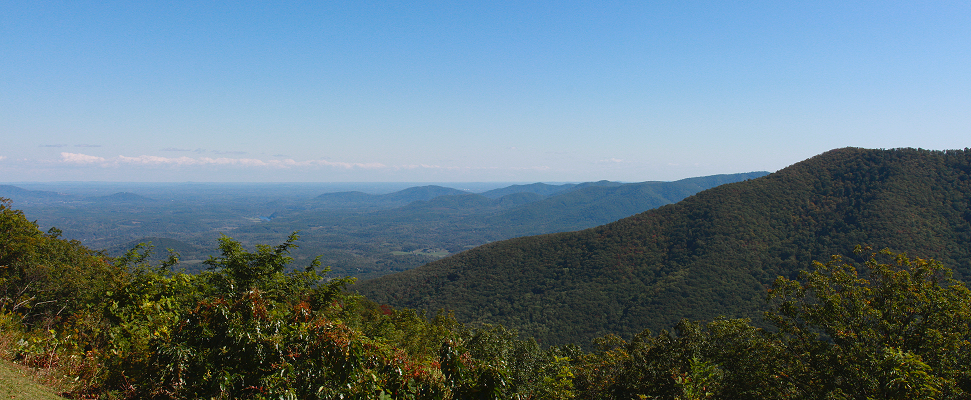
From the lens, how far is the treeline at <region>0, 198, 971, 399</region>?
23.1ft

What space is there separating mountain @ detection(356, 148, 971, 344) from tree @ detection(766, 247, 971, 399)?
202 ft

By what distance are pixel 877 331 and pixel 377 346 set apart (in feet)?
52.0

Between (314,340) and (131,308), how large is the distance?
26.5 ft

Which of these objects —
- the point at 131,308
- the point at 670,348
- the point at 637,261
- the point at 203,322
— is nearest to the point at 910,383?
the point at 670,348

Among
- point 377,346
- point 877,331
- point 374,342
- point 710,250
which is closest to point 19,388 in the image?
point 374,342

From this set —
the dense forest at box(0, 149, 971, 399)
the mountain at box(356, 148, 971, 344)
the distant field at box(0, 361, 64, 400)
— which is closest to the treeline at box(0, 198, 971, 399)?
the dense forest at box(0, 149, 971, 399)

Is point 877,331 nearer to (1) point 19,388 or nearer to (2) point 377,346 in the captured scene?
(2) point 377,346

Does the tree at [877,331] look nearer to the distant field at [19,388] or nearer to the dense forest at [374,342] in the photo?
the dense forest at [374,342]

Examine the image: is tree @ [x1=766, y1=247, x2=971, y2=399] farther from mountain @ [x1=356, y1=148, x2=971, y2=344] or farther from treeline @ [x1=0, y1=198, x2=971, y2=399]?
mountain @ [x1=356, y1=148, x2=971, y2=344]

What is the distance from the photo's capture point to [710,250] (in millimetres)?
90125

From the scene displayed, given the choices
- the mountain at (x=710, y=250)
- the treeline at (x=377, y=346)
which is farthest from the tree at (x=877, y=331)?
the mountain at (x=710, y=250)

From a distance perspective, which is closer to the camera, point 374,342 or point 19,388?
point 19,388

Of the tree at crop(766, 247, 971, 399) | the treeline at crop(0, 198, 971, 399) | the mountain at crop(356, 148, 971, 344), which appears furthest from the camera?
the mountain at crop(356, 148, 971, 344)

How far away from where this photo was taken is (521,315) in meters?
88.8
